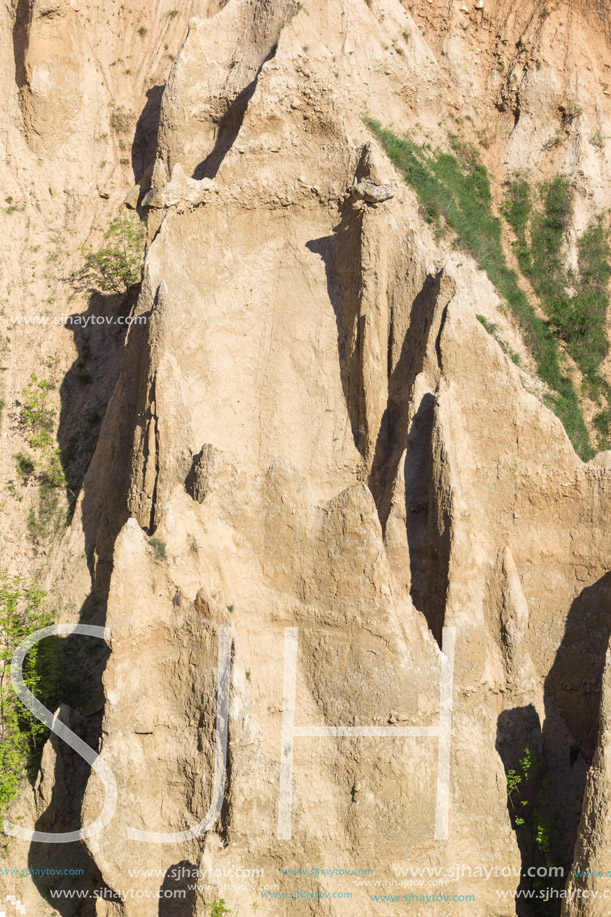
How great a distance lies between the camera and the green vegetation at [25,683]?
56.3 ft

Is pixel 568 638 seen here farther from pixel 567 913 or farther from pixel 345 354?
pixel 345 354

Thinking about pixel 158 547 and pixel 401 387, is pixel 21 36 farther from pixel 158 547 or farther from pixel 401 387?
pixel 158 547

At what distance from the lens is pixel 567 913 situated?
42.3 feet

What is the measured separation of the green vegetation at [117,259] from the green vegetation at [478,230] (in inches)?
240

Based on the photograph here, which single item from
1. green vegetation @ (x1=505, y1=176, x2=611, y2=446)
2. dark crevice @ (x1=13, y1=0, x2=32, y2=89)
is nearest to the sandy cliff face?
green vegetation @ (x1=505, y1=176, x2=611, y2=446)

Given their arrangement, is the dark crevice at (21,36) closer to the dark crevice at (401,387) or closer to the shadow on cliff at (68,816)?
the dark crevice at (401,387)

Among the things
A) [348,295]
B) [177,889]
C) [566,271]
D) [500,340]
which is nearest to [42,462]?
[348,295]

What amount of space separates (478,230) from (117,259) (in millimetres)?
8156

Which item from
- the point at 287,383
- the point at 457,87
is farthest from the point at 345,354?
the point at 457,87

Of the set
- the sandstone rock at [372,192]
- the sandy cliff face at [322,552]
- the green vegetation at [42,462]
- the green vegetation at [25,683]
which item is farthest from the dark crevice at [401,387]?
the green vegetation at [42,462]

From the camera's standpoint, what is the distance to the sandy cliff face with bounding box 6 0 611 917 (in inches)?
547

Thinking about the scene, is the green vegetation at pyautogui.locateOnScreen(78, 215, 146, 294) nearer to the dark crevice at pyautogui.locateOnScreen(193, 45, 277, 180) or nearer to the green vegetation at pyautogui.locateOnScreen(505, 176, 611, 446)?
the dark crevice at pyautogui.locateOnScreen(193, 45, 277, 180)

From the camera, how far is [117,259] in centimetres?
2325

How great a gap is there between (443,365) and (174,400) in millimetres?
4493
